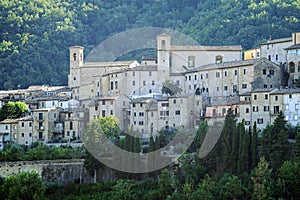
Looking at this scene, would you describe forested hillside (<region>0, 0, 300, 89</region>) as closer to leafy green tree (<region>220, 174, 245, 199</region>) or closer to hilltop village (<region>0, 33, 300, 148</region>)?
hilltop village (<region>0, 33, 300, 148</region>)

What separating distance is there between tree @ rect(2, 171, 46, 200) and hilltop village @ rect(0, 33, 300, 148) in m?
9.77

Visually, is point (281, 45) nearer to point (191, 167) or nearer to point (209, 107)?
point (209, 107)

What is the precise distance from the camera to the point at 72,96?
76.8m

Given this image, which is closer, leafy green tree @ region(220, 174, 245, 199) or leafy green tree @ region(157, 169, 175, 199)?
leafy green tree @ region(220, 174, 245, 199)

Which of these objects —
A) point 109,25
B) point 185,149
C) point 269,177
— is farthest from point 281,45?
point 109,25

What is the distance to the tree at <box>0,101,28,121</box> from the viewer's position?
242 feet

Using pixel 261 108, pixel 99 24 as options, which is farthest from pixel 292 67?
pixel 99 24

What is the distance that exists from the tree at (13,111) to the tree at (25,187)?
14749mm

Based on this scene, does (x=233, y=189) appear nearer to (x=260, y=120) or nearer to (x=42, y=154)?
(x=260, y=120)

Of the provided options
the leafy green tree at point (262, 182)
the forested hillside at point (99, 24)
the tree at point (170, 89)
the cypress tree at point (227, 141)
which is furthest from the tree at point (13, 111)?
the leafy green tree at point (262, 182)

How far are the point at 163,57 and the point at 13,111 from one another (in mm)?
12820

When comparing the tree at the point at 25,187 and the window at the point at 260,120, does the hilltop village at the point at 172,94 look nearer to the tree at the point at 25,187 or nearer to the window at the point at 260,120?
the window at the point at 260,120

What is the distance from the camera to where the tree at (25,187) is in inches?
2297

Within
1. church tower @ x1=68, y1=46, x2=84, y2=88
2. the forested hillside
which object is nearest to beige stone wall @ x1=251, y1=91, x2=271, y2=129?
church tower @ x1=68, y1=46, x2=84, y2=88
